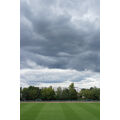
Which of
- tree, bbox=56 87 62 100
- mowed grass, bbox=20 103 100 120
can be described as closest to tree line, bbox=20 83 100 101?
tree, bbox=56 87 62 100

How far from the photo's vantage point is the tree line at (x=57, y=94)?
23.1 metres

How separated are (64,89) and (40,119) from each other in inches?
677

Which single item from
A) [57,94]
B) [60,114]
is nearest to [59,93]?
[57,94]

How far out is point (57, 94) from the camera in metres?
23.8

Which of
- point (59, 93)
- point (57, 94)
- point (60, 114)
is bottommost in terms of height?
point (57, 94)

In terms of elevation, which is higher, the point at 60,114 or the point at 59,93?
the point at 60,114

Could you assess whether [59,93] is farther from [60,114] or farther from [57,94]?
[60,114]

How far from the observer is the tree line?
75.9 feet

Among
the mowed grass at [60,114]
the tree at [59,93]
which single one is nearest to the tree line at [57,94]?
the tree at [59,93]

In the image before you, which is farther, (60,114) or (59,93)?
(59,93)
